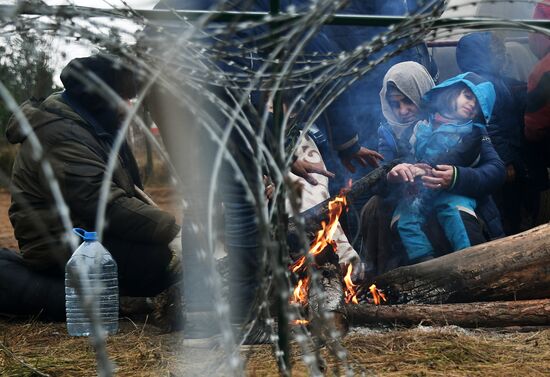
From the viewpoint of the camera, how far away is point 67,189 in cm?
484

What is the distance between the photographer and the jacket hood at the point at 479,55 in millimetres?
5457

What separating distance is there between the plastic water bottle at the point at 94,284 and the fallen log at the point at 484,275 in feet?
5.57

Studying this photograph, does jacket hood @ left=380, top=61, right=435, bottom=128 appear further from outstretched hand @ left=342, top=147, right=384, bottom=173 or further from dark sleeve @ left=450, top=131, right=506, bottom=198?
dark sleeve @ left=450, top=131, right=506, bottom=198

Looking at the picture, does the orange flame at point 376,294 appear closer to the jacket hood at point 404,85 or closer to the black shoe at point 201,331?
the black shoe at point 201,331

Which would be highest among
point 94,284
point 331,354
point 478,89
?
point 478,89

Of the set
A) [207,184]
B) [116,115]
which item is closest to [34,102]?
[116,115]

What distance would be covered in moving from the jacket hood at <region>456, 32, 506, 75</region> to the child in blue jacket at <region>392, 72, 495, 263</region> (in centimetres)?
12

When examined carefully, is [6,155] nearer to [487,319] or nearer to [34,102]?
[34,102]

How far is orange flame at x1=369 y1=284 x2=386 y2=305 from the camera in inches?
192

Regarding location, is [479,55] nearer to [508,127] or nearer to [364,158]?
[508,127]

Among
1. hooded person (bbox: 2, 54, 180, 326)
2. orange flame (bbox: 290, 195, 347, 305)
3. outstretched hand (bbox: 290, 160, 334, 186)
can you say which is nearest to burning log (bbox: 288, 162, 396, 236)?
orange flame (bbox: 290, 195, 347, 305)

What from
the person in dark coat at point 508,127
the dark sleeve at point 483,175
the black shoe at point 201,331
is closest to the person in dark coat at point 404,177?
the dark sleeve at point 483,175

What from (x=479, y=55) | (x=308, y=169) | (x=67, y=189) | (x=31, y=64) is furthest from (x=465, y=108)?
(x=31, y=64)

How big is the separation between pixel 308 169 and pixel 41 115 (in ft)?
5.64
